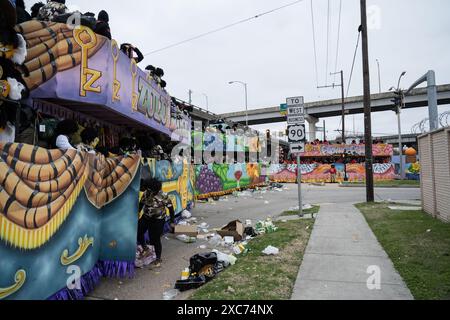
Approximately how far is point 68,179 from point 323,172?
3032 cm

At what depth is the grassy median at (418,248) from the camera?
450cm

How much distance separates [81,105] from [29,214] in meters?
3.65

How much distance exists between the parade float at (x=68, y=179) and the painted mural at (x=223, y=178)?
802 cm

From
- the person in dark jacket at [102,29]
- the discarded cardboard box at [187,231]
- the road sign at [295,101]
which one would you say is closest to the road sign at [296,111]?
the road sign at [295,101]

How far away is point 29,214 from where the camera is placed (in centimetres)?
346

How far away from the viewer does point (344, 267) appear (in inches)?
215

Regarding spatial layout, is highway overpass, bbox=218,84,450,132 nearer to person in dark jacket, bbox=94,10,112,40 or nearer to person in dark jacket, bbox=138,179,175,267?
person in dark jacket, bbox=94,10,112,40

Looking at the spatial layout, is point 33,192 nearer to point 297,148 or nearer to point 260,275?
point 260,275

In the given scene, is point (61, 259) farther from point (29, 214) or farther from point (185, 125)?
point (185, 125)

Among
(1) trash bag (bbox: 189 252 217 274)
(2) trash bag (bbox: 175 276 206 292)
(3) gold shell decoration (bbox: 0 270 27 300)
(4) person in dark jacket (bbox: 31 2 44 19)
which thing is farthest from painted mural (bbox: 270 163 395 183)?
(3) gold shell decoration (bbox: 0 270 27 300)

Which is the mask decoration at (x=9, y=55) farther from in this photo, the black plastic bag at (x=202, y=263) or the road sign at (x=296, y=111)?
the road sign at (x=296, y=111)

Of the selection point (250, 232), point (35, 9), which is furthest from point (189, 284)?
point (35, 9)

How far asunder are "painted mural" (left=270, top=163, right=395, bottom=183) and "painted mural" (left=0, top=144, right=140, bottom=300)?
2822cm
